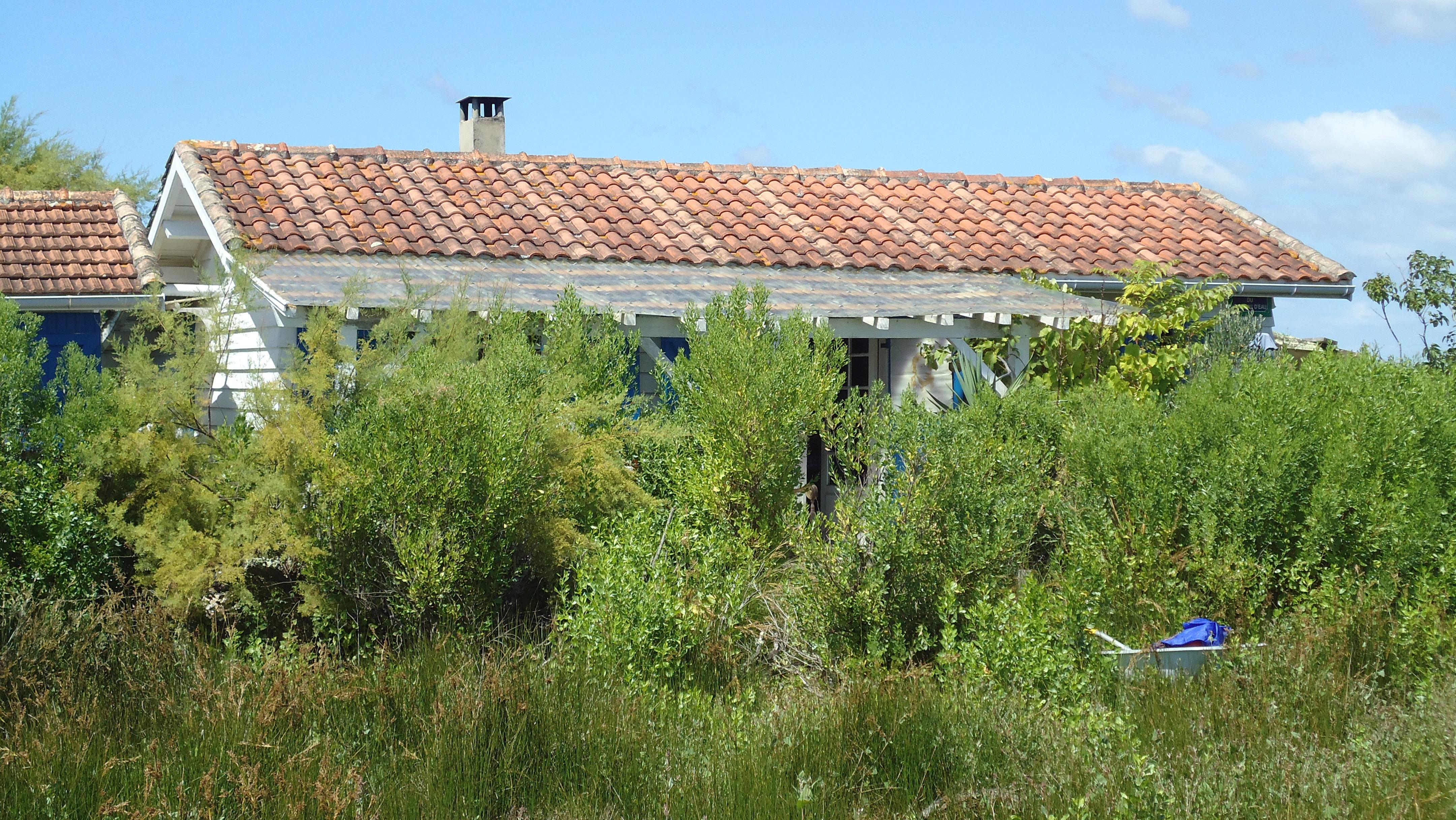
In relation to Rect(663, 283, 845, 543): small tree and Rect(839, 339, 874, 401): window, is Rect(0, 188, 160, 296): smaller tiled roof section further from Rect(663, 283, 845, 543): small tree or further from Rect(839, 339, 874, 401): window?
Rect(663, 283, 845, 543): small tree

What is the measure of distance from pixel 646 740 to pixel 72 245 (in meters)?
13.2

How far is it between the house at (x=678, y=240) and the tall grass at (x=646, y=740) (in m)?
3.81

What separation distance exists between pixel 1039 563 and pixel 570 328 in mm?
3807

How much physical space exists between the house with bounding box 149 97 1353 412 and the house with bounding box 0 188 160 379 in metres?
0.61

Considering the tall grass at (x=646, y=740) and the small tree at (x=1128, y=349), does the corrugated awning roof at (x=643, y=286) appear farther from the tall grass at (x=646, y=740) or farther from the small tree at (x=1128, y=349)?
the tall grass at (x=646, y=740)

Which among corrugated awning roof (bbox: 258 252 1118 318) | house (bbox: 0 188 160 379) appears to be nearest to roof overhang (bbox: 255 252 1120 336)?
corrugated awning roof (bbox: 258 252 1118 318)

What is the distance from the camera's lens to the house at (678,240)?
11.2 meters

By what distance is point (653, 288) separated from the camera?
37.6 ft

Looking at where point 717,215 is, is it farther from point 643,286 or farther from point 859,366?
point 643,286

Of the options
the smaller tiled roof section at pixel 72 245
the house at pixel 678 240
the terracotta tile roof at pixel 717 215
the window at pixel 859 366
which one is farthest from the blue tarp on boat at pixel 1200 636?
the smaller tiled roof section at pixel 72 245

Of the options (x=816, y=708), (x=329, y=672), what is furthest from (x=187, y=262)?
(x=816, y=708)

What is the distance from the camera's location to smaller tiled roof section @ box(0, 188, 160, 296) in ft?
46.7

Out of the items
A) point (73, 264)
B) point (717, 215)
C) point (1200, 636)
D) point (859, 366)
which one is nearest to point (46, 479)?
point (1200, 636)

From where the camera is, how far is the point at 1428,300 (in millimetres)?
17000
